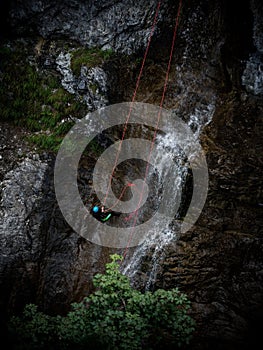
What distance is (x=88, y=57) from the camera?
6160 mm

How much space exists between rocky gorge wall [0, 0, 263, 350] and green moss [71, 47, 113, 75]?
12cm

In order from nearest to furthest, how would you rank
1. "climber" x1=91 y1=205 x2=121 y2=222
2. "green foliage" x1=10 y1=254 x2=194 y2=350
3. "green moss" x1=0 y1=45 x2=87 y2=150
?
"green foliage" x1=10 y1=254 x2=194 y2=350
"climber" x1=91 y1=205 x2=121 y2=222
"green moss" x1=0 y1=45 x2=87 y2=150

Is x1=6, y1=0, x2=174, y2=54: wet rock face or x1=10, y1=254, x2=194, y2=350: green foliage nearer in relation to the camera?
x1=10, y1=254, x2=194, y2=350: green foliage

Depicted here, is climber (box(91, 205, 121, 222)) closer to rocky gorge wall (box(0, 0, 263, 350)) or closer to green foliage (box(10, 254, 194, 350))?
rocky gorge wall (box(0, 0, 263, 350))

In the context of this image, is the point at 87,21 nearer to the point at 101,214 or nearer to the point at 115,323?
the point at 101,214

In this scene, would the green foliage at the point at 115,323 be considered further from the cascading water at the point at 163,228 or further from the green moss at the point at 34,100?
the green moss at the point at 34,100

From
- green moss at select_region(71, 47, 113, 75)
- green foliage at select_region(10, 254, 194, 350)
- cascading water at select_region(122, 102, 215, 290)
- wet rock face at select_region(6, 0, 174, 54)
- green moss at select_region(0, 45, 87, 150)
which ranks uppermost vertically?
wet rock face at select_region(6, 0, 174, 54)

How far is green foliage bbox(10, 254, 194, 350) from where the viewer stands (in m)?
4.00

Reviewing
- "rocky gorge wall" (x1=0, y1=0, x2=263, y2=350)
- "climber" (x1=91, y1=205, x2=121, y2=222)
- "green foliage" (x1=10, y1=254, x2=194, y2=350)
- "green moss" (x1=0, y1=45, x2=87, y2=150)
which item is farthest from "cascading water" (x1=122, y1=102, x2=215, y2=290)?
"green moss" (x1=0, y1=45, x2=87, y2=150)

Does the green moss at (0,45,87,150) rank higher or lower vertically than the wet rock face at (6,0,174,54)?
lower

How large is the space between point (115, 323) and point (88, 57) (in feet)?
16.0

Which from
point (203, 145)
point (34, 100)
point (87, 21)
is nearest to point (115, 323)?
point (203, 145)

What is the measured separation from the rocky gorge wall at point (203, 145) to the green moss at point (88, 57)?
0.12 meters

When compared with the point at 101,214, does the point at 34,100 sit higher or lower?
higher
